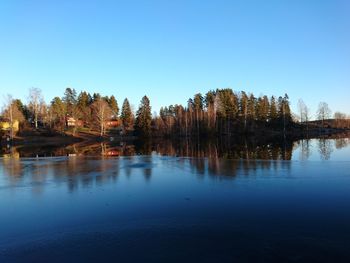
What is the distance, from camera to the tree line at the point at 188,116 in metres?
101

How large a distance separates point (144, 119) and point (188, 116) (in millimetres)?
15438

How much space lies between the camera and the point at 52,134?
282ft

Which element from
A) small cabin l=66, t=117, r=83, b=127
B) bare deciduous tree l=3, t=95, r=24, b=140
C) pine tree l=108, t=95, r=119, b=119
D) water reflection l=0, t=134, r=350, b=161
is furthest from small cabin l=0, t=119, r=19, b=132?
pine tree l=108, t=95, r=119, b=119

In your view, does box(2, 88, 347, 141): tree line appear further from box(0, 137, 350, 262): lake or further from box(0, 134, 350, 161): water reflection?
box(0, 137, 350, 262): lake

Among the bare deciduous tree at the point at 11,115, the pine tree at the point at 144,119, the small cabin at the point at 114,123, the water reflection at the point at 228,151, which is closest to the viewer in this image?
the water reflection at the point at 228,151

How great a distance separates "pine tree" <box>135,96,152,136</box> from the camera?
331ft

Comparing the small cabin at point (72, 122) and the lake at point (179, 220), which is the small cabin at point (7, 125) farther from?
the lake at point (179, 220)

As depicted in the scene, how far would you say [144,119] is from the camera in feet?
335

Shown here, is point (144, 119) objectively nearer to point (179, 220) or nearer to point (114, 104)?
point (114, 104)

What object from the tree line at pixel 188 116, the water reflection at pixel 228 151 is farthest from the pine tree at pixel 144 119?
the water reflection at pixel 228 151

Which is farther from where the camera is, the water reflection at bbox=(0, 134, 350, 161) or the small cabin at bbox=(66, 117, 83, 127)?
the small cabin at bbox=(66, 117, 83, 127)

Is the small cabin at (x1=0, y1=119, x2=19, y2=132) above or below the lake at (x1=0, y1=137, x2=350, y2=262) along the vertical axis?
above

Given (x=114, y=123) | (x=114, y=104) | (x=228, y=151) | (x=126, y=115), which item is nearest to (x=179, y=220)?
(x=228, y=151)

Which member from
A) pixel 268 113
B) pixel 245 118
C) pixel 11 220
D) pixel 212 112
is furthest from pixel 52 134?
pixel 11 220
